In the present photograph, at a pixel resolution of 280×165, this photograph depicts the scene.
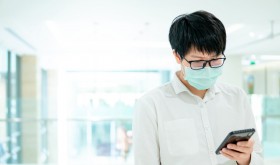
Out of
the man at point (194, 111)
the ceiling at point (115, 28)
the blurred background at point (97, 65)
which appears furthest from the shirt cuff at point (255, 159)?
the ceiling at point (115, 28)

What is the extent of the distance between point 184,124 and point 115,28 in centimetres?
370

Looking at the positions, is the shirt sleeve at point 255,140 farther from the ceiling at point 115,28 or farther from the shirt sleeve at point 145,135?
the ceiling at point 115,28

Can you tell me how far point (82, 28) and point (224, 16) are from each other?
2.26m

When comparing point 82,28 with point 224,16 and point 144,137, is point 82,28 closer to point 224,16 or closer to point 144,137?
point 224,16

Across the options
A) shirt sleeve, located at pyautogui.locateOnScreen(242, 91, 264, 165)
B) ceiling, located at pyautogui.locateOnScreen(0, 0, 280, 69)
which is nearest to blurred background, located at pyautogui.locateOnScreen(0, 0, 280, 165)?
ceiling, located at pyautogui.locateOnScreen(0, 0, 280, 69)

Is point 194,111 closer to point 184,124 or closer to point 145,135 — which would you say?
point 184,124

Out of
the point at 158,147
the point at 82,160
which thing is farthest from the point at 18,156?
the point at 158,147

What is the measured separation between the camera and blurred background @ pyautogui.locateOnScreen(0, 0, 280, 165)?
3.17 metres

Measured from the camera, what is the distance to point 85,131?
4.65 meters

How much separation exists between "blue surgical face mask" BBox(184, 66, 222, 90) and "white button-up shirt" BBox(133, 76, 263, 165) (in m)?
0.05

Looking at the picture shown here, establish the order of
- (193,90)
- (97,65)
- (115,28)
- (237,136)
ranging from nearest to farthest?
(237,136), (193,90), (115,28), (97,65)

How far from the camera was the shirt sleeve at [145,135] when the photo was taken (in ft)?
3.58

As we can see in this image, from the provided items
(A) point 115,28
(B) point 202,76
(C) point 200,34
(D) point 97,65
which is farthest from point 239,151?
(D) point 97,65

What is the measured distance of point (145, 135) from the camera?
109 cm
